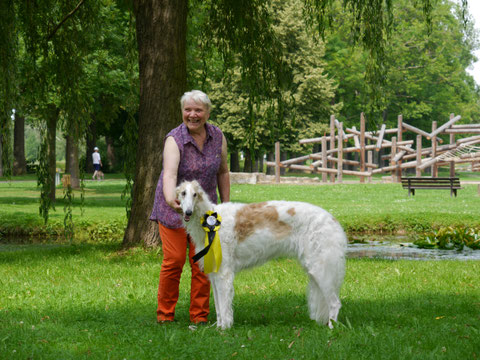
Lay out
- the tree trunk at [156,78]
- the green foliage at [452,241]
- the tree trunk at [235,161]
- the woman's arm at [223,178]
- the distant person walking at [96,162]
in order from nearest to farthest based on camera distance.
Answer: the woman's arm at [223,178] → the tree trunk at [156,78] → the green foliage at [452,241] → the distant person walking at [96,162] → the tree trunk at [235,161]

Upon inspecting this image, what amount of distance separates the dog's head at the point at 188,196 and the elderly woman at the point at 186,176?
0.63ft

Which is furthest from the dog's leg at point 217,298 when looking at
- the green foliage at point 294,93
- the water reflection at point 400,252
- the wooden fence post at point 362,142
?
the green foliage at point 294,93

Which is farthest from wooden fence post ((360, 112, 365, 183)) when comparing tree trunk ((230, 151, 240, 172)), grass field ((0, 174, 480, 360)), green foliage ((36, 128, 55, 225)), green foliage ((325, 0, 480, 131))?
green foliage ((36, 128, 55, 225))

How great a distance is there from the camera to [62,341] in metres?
5.07

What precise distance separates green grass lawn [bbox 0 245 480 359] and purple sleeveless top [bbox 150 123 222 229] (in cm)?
97

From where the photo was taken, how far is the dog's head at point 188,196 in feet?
16.2

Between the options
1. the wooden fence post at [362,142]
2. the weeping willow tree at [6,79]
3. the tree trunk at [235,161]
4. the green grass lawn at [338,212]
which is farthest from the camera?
the tree trunk at [235,161]

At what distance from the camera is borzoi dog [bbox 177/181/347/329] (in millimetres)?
5227

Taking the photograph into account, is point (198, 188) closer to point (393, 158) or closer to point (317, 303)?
point (317, 303)

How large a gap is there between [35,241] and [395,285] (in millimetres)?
9599

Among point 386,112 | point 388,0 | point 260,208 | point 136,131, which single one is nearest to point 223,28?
point 136,131

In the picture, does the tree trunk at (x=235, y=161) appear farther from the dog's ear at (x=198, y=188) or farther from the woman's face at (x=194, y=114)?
the dog's ear at (x=198, y=188)

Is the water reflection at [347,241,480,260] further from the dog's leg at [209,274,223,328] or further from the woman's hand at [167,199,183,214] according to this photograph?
the woman's hand at [167,199,183,214]

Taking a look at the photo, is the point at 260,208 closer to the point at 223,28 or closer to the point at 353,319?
the point at 353,319
